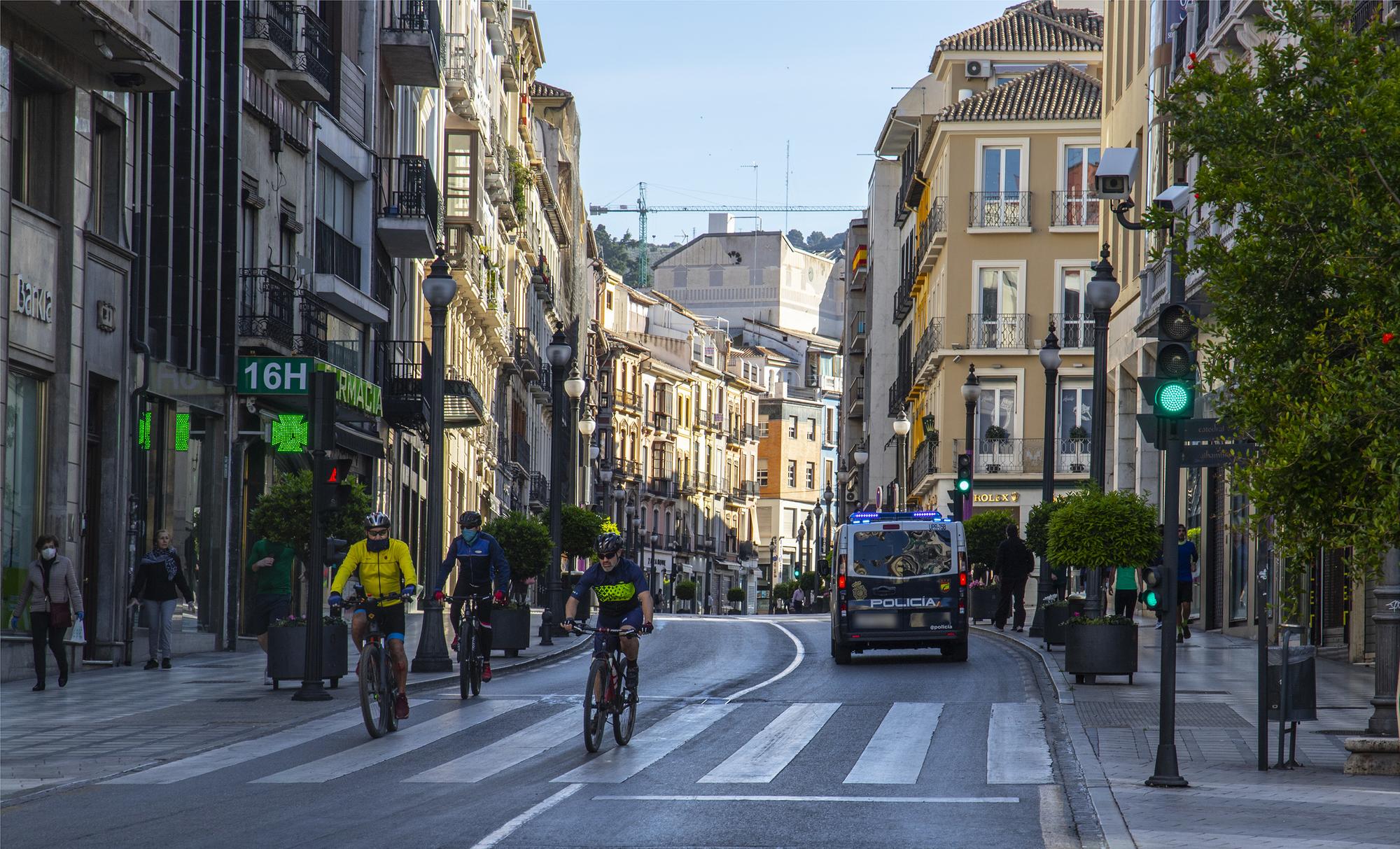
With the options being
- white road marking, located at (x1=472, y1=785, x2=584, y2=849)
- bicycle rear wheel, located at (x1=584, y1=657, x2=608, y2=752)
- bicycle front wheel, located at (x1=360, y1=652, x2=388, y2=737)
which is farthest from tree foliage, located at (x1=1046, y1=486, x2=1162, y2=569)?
white road marking, located at (x1=472, y1=785, x2=584, y2=849)

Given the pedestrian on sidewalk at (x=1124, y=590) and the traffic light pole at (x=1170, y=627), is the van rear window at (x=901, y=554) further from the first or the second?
the traffic light pole at (x=1170, y=627)

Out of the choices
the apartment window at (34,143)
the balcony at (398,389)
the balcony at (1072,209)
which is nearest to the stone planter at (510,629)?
the apartment window at (34,143)

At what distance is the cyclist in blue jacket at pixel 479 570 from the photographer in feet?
65.5

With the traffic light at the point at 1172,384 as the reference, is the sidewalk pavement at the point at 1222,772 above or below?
below

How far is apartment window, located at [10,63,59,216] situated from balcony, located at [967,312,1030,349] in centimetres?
4295

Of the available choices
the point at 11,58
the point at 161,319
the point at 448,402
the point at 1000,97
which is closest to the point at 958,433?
the point at 1000,97

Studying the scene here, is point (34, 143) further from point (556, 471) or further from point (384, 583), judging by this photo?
point (556, 471)

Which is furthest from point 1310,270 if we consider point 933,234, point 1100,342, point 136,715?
point 933,234

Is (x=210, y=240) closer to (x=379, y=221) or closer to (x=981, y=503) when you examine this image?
(x=379, y=221)

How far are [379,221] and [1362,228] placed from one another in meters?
30.8

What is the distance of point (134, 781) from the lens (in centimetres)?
1296

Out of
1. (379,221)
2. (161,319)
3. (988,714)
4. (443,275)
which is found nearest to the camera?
(988,714)

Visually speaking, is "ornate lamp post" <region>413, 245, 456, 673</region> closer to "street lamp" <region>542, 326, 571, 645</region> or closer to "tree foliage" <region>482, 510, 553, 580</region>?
"tree foliage" <region>482, 510, 553, 580</region>

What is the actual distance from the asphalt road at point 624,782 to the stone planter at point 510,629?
5142 mm
